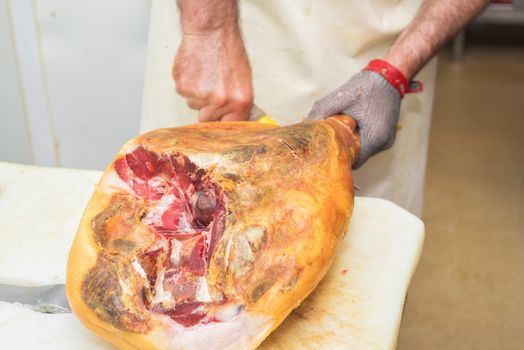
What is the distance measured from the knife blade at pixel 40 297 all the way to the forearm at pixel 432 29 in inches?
34.9

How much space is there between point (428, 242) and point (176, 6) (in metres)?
1.82

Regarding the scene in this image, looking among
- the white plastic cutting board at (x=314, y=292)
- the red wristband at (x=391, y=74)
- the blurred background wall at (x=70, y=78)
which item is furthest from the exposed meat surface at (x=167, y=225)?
the blurred background wall at (x=70, y=78)

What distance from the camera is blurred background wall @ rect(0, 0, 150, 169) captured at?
7.51 ft

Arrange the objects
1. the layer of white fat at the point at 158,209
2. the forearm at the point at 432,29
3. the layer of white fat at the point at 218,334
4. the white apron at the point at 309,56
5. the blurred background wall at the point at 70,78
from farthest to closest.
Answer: the blurred background wall at the point at 70,78
the white apron at the point at 309,56
the forearm at the point at 432,29
the layer of white fat at the point at 158,209
the layer of white fat at the point at 218,334

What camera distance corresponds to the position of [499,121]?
4.22 meters

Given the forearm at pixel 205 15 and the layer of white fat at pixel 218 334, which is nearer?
the layer of white fat at pixel 218 334

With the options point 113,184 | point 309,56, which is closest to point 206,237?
point 113,184

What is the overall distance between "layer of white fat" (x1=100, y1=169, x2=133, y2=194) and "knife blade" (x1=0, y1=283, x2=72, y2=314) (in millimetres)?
191

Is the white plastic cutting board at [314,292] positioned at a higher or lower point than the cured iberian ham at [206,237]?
lower

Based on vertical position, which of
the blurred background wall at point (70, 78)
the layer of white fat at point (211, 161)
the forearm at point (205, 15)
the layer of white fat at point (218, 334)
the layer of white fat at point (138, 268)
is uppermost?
the forearm at point (205, 15)

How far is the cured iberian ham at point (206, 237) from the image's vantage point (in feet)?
2.99

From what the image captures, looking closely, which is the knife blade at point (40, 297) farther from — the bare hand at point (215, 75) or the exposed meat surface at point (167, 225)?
the bare hand at point (215, 75)

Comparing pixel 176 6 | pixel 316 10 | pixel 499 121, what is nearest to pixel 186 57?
pixel 176 6

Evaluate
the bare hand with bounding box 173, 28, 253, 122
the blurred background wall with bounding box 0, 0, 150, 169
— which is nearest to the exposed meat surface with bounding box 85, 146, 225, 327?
the bare hand with bounding box 173, 28, 253, 122
